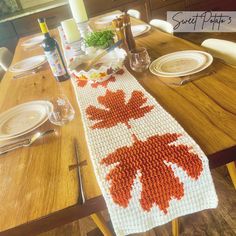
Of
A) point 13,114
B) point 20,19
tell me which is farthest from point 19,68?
point 20,19

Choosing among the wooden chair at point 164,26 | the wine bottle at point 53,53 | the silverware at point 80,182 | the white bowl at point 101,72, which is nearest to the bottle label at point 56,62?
the wine bottle at point 53,53

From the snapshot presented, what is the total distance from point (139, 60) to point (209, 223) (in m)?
0.85

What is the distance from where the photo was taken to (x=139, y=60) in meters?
1.13

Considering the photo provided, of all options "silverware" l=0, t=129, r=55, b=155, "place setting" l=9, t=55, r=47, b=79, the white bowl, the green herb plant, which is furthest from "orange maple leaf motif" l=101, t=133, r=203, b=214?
"place setting" l=9, t=55, r=47, b=79

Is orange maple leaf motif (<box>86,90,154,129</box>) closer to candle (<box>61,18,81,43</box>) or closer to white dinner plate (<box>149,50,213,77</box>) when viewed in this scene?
white dinner plate (<box>149,50,213,77</box>)

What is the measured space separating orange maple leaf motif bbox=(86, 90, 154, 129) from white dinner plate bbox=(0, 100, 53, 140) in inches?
6.8

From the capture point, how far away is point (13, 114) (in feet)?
3.42

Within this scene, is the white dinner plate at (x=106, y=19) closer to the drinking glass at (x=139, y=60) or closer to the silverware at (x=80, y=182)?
the drinking glass at (x=139, y=60)

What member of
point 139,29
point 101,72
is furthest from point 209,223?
point 139,29

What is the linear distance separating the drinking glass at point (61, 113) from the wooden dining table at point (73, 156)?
23mm

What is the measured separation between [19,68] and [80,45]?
391 mm

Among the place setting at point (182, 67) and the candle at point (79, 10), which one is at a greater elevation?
the candle at point (79, 10)

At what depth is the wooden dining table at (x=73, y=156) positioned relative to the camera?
607mm

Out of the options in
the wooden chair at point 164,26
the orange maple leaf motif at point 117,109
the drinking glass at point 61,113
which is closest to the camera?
the orange maple leaf motif at point 117,109
